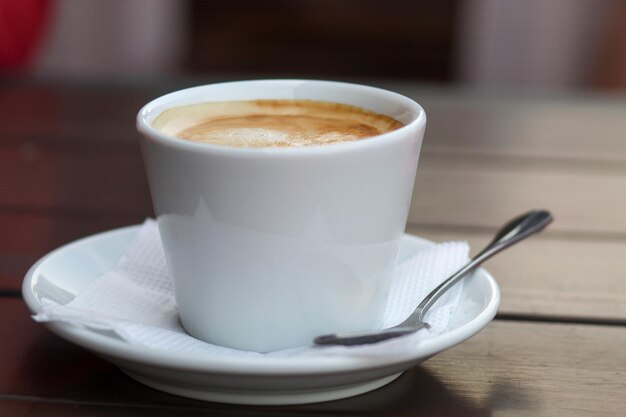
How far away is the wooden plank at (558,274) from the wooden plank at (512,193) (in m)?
0.03

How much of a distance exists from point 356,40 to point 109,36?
716 mm

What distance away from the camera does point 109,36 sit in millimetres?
2605

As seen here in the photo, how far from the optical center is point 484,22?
2.50 m

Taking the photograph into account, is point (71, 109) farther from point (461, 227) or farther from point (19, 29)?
point (461, 227)

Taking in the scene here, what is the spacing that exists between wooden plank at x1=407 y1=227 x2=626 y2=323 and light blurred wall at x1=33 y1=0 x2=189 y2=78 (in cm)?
196

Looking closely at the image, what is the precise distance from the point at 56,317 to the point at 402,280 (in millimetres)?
230

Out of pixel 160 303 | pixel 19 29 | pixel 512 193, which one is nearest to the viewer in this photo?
pixel 160 303

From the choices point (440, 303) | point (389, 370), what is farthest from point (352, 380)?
point (440, 303)

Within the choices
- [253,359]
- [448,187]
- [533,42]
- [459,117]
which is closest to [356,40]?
[533,42]

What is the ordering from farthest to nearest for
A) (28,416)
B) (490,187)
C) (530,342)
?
1. (490,187)
2. (530,342)
3. (28,416)

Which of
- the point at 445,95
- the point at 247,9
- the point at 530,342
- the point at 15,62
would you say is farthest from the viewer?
the point at 247,9

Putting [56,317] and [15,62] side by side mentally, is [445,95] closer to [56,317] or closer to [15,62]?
[15,62]

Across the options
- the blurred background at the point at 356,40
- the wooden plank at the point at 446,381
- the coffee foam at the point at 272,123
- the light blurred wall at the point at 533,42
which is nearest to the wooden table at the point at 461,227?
the wooden plank at the point at 446,381

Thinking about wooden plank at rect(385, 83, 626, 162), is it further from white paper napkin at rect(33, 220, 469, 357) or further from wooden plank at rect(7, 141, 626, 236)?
white paper napkin at rect(33, 220, 469, 357)
